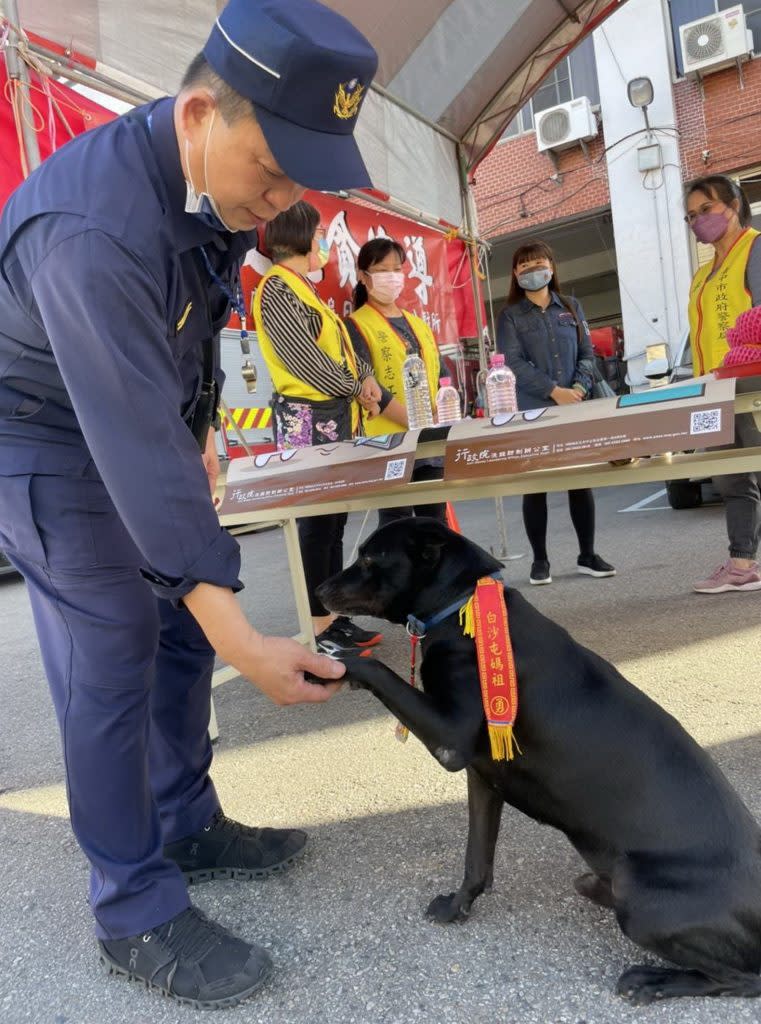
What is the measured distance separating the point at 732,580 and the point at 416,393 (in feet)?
6.15

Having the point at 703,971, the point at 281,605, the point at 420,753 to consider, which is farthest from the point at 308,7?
the point at 281,605

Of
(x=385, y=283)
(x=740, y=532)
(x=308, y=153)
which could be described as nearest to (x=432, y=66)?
(x=385, y=283)

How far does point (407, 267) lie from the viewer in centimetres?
Answer: 463

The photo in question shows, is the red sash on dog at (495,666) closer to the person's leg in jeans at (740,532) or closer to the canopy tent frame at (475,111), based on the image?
the person's leg in jeans at (740,532)

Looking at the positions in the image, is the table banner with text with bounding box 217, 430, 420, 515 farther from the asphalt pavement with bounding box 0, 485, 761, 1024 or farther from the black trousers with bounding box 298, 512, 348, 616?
the asphalt pavement with bounding box 0, 485, 761, 1024

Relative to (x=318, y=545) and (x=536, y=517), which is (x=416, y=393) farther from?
(x=536, y=517)

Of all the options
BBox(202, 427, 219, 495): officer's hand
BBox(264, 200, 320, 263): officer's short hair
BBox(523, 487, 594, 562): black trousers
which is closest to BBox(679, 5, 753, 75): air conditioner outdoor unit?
BBox(523, 487, 594, 562): black trousers

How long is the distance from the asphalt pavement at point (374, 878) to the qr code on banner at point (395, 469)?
35.9 inches

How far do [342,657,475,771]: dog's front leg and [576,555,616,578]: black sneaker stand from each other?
3.27 metres

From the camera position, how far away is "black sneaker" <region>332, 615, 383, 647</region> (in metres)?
3.67

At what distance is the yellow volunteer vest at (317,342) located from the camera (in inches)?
118

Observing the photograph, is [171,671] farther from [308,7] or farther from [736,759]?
[736,759]

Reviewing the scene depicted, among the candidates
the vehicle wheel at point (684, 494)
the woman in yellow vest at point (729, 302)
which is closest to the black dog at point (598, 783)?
the woman in yellow vest at point (729, 302)

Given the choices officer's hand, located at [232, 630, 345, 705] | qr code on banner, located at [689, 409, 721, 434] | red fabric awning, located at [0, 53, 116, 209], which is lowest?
officer's hand, located at [232, 630, 345, 705]
